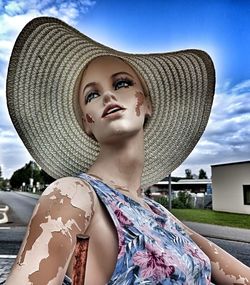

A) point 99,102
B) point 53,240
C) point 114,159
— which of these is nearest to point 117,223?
point 53,240

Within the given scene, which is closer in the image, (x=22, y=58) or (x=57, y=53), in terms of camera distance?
(x=22, y=58)

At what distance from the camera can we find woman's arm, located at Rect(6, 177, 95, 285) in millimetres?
755

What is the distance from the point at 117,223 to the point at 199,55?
896mm

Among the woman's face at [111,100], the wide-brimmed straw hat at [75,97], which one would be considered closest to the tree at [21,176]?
the wide-brimmed straw hat at [75,97]

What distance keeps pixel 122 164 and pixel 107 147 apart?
0.07m

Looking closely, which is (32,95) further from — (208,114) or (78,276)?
(78,276)

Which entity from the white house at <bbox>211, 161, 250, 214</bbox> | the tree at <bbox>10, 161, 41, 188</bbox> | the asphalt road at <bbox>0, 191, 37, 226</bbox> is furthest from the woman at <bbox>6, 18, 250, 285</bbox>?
the tree at <bbox>10, 161, 41, 188</bbox>

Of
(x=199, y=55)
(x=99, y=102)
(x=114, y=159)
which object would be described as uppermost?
(x=199, y=55)

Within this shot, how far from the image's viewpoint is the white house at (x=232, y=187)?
23.1 meters

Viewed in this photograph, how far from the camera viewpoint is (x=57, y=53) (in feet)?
4.74

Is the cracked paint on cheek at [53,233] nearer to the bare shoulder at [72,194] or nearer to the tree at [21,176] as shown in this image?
the bare shoulder at [72,194]

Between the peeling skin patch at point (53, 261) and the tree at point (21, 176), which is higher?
the tree at point (21, 176)

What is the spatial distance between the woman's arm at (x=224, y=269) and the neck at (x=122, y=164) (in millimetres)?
274

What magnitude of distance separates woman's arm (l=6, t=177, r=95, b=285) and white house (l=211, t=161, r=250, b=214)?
74.4 feet
